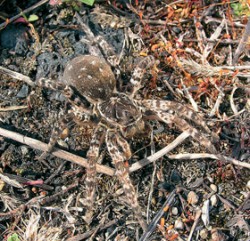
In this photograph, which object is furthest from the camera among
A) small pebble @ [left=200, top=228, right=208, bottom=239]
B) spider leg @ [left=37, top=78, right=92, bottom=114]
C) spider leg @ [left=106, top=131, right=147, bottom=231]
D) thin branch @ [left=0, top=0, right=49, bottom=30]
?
thin branch @ [left=0, top=0, right=49, bottom=30]

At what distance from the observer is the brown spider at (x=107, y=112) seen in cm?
312

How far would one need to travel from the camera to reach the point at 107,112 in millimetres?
3238

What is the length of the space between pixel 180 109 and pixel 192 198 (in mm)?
577

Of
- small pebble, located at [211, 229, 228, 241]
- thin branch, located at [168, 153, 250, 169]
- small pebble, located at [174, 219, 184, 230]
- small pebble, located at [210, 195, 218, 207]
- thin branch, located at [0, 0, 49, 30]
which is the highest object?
thin branch, located at [0, 0, 49, 30]

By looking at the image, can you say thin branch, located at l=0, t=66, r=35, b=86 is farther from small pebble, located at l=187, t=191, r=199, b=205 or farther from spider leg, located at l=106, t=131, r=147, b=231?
small pebble, located at l=187, t=191, r=199, b=205

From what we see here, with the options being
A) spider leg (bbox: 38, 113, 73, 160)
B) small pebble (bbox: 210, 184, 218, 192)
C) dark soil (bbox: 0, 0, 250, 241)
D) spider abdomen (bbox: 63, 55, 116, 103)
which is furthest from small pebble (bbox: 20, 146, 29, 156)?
small pebble (bbox: 210, 184, 218, 192)

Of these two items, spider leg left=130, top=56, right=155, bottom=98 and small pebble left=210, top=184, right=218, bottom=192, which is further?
spider leg left=130, top=56, right=155, bottom=98

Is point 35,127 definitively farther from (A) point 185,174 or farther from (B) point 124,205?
(A) point 185,174

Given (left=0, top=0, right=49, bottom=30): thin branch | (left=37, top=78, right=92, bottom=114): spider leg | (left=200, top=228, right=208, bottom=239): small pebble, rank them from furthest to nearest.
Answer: (left=0, top=0, right=49, bottom=30): thin branch
(left=37, top=78, right=92, bottom=114): spider leg
(left=200, top=228, right=208, bottom=239): small pebble

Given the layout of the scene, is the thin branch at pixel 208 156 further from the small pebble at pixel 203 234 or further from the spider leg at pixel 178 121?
the small pebble at pixel 203 234

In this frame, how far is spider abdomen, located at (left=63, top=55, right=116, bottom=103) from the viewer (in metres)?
3.19

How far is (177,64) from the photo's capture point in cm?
347

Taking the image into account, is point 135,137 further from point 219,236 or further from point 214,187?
point 219,236

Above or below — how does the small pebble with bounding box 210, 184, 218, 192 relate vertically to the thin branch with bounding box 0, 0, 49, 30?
below
